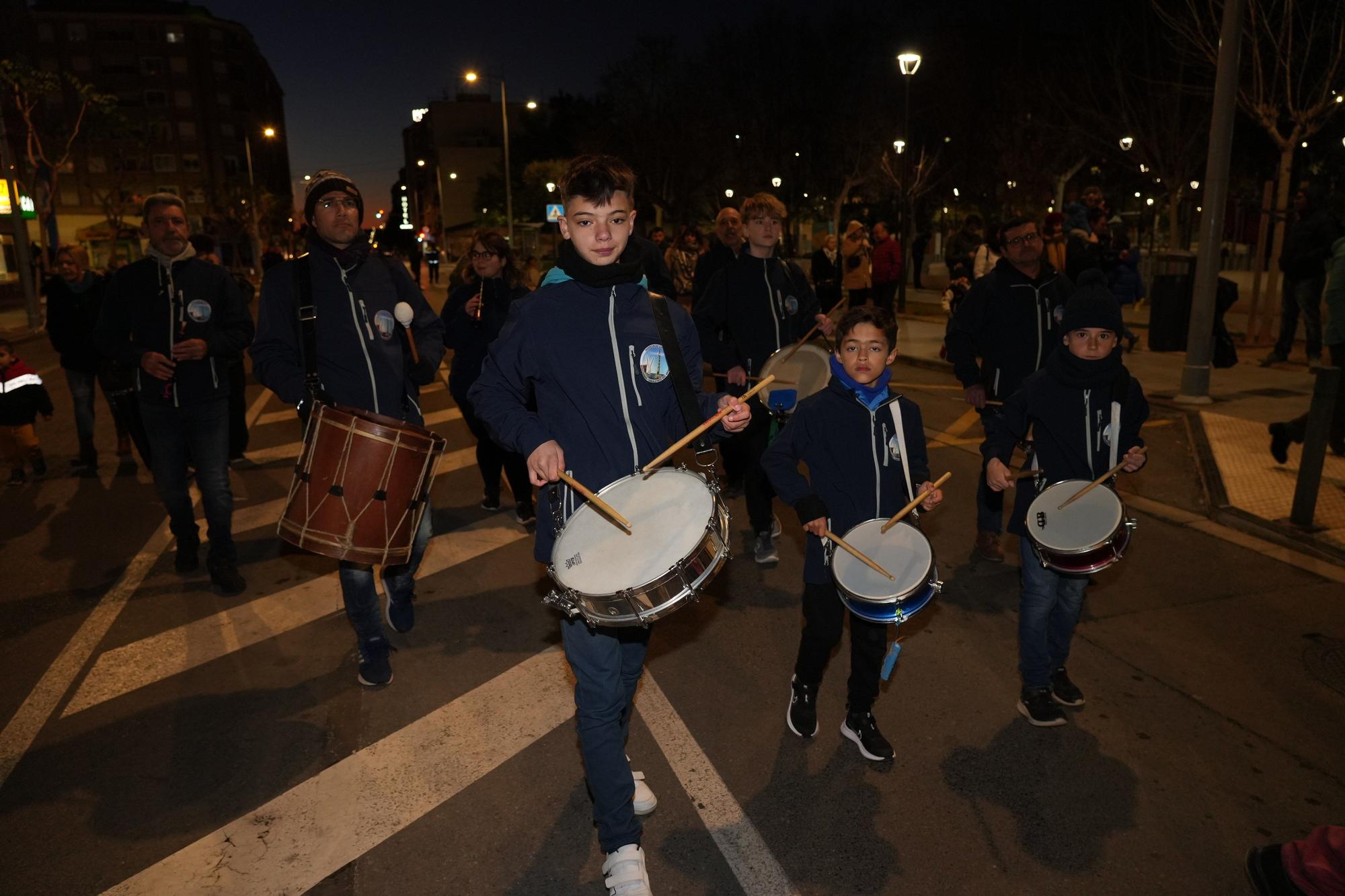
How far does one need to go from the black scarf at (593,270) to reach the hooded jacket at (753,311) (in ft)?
9.85

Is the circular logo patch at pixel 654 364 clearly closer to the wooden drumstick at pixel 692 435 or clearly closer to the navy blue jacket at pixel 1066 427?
the wooden drumstick at pixel 692 435

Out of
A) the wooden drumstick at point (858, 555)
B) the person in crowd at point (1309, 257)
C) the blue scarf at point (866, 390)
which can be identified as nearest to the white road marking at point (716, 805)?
the wooden drumstick at point (858, 555)

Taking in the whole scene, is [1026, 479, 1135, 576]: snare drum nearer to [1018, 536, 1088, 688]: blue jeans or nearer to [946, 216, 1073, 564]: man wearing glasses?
[1018, 536, 1088, 688]: blue jeans

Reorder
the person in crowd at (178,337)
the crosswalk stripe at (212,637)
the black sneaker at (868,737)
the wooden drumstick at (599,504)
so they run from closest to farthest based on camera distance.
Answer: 1. the wooden drumstick at (599,504)
2. the black sneaker at (868,737)
3. the crosswalk stripe at (212,637)
4. the person in crowd at (178,337)

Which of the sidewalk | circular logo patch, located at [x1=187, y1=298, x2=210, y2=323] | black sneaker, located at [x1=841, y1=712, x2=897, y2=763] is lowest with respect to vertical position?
black sneaker, located at [x1=841, y1=712, x2=897, y2=763]

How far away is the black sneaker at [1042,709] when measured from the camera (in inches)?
161

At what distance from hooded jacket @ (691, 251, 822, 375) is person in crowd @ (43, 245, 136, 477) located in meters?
5.86

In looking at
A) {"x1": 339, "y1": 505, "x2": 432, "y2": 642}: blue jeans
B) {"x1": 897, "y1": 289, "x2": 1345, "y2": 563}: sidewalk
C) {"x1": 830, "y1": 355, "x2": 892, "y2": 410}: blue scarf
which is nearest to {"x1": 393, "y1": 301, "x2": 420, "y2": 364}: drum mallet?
{"x1": 339, "y1": 505, "x2": 432, "y2": 642}: blue jeans

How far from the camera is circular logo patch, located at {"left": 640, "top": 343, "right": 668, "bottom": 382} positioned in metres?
2.98

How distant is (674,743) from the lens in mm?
4004

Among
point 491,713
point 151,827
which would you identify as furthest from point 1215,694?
point 151,827

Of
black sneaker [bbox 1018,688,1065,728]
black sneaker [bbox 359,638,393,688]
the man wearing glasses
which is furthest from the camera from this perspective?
the man wearing glasses

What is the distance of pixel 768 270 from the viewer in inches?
239

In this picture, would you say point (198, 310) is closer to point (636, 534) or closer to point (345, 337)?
point (345, 337)
